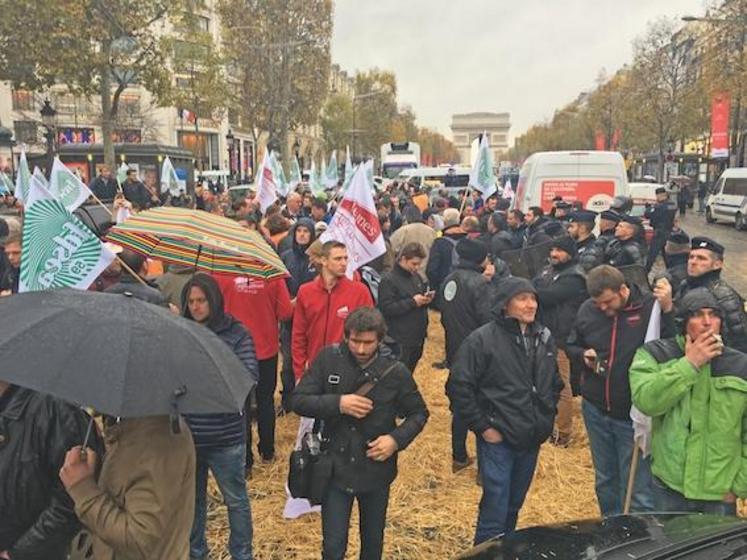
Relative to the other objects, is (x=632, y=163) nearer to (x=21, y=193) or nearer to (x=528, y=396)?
(x=21, y=193)

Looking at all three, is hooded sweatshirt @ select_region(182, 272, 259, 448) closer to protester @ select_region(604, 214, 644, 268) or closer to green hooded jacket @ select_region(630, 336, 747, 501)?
green hooded jacket @ select_region(630, 336, 747, 501)

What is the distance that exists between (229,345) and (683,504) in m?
2.43

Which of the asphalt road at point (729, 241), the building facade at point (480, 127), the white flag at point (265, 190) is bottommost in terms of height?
the asphalt road at point (729, 241)

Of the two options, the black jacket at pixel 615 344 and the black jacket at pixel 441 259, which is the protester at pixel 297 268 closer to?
the black jacket at pixel 441 259

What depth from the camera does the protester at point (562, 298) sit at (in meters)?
5.66

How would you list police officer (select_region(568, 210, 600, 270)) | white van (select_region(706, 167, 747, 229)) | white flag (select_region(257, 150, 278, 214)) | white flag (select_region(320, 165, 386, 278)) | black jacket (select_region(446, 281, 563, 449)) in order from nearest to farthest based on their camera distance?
black jacket (select_region(446, 281, 563, 449)), white flag (select_region(320, 165, 386, 278)), police officer (select_region(568, 210, 600, 270)), white flag (select_region(257, 150, 278, 214)), white van (select_region(706, 167, 747, 229))

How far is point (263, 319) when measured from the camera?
5.10 meters

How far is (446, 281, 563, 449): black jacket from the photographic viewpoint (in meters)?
3.75

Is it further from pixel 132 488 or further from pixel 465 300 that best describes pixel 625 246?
pixel 132 488

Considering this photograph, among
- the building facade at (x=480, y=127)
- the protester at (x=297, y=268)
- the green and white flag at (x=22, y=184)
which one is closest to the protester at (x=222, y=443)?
the protester at (x=297, y=268)

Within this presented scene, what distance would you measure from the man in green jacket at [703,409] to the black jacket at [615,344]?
26.2 inches

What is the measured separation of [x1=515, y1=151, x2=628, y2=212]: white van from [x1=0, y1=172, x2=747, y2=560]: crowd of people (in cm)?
761

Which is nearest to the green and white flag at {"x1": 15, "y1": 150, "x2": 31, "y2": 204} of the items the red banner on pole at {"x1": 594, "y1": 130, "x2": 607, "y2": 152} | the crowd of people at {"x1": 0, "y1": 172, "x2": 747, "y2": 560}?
the crowd of people at {"x1": 0, "y1": 172, "x2": 747, "y2": 560}

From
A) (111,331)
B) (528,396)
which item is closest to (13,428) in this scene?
(111,331)
